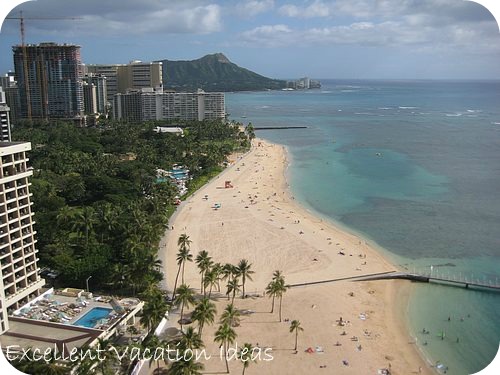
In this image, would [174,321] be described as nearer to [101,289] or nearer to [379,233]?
[101,289]

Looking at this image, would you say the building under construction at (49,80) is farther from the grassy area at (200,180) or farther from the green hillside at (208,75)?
the green hillside at (208,75)

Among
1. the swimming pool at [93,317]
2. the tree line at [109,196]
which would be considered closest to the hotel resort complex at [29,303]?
the swimming pool at [93,317]

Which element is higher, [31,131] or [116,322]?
[31,131]

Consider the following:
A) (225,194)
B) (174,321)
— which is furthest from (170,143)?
(174,321)

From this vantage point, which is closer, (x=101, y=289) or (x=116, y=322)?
(x=116, y=322)

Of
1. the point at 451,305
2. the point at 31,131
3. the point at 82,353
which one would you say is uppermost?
the point at 31,131
